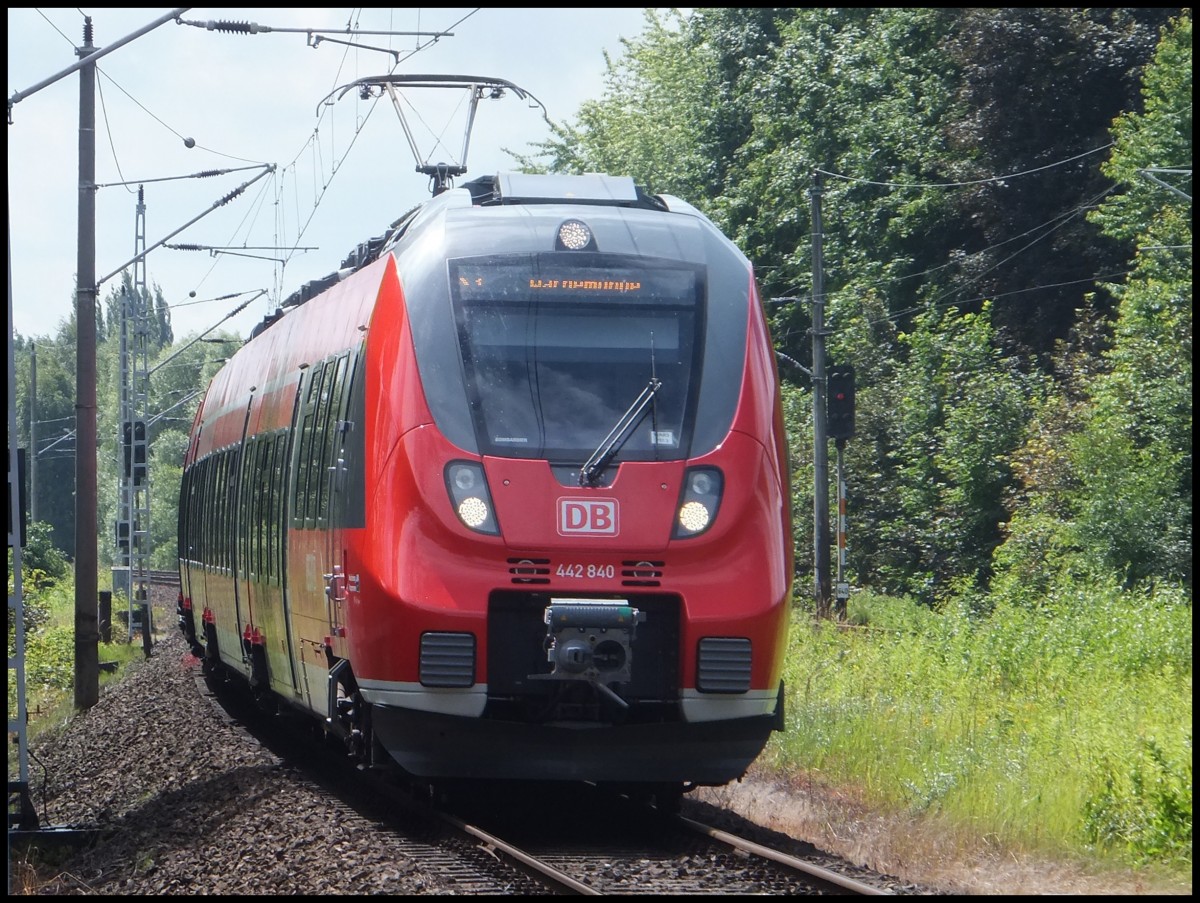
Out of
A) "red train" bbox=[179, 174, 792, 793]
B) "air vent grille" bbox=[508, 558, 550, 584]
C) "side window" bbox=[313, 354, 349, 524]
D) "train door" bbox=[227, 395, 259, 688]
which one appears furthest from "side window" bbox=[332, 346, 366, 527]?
"train door" bbox=[227, 395, 259, 688]

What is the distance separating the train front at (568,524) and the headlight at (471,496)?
1cm

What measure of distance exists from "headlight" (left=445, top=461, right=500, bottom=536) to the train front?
12 millimetres

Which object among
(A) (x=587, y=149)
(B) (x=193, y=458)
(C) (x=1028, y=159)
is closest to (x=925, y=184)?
(C) (x=1028, y=159)

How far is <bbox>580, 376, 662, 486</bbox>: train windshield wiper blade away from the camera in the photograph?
9.54m

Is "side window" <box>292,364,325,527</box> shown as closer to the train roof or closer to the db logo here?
the train roof

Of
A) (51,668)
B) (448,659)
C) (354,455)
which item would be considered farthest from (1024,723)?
(51,668)

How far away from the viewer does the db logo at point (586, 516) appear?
9.43 meters

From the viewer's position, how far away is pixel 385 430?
9.79 metres

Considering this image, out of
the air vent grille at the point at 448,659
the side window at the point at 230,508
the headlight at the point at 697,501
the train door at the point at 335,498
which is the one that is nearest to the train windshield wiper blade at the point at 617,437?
the headlight at the point at 697,501

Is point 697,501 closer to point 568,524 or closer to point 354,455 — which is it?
point 568,524

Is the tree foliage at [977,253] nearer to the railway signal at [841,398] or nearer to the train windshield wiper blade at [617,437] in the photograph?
the railway signal at [841,398]

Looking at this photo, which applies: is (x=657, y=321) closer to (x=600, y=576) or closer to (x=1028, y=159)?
(x=600, y=576)

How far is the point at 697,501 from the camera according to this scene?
9.65 metres

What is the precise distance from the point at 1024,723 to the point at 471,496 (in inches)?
208
